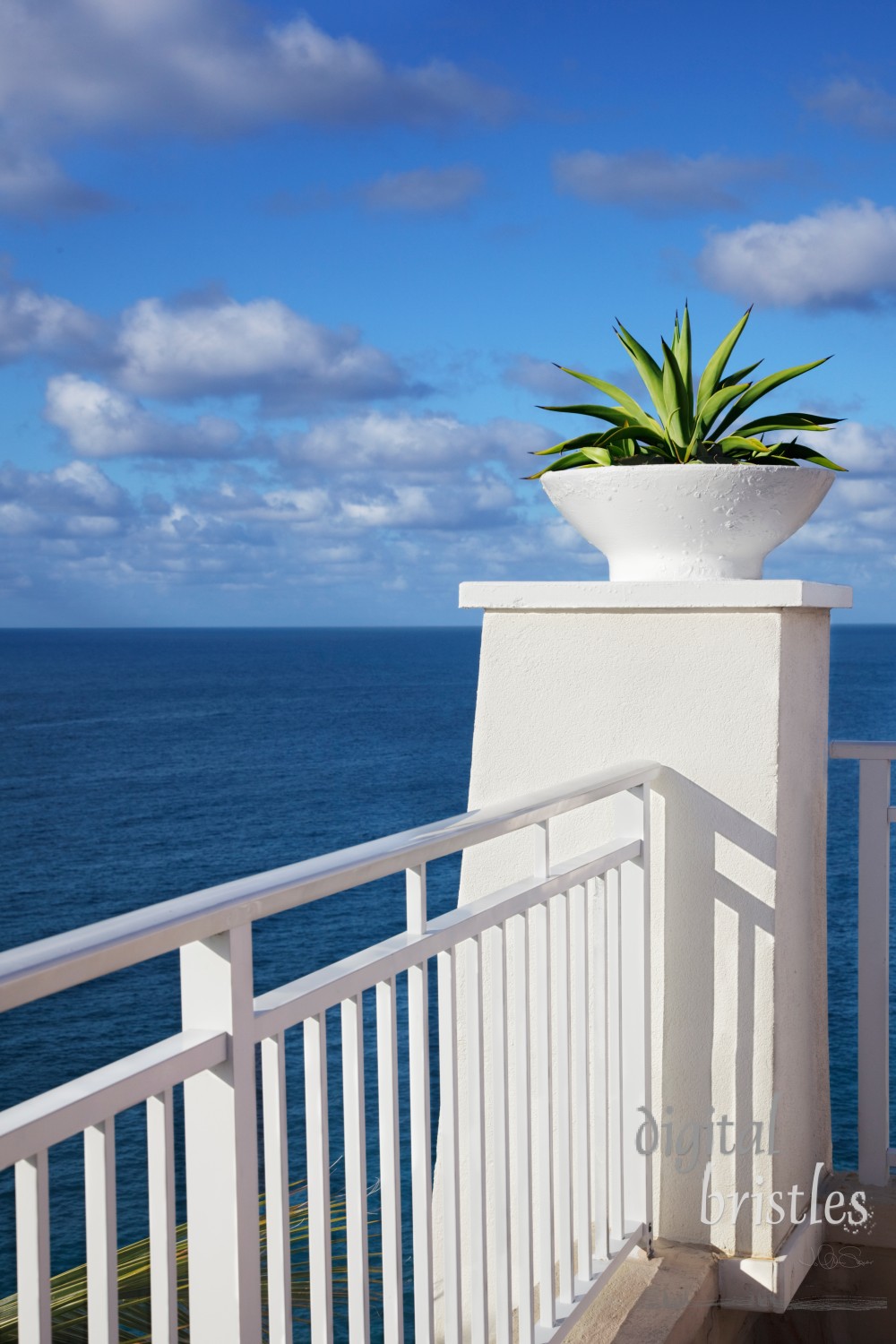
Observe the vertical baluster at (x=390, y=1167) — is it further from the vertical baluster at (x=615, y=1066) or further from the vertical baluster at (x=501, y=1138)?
the vertical baluster at (x=615, y=1066)

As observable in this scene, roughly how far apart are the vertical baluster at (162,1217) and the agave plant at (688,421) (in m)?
1.65

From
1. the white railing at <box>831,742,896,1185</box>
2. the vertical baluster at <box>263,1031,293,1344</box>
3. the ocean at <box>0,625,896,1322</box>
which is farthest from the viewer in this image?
the ocean at <box>0,625,896,1322</box>

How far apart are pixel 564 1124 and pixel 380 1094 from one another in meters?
0.64

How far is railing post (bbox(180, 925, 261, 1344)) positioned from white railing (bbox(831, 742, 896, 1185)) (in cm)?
188

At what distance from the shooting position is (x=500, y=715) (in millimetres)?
2463

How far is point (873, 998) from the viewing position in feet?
9.07

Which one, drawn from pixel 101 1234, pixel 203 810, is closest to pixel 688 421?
pixel 101 1234

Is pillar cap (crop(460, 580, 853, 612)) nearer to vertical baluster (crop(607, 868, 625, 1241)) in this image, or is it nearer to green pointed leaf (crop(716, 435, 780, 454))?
green pointed leaf (crop(716, 435, 780, 454))

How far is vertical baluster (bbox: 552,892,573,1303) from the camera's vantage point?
6.37ft

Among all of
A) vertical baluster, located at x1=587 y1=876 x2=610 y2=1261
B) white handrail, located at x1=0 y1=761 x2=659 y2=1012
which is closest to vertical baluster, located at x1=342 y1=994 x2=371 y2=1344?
white handrail, located at x1=0 y1=761 x2=659 y2=1012

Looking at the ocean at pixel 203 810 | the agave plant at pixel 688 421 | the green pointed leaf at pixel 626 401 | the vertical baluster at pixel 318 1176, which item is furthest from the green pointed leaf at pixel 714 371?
the ocean at pixel 203 810

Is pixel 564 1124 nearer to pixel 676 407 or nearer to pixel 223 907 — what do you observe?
pixel 223 907

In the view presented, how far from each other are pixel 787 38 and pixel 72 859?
4433 cm

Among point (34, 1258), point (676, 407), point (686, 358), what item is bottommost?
point (34, 1258)
